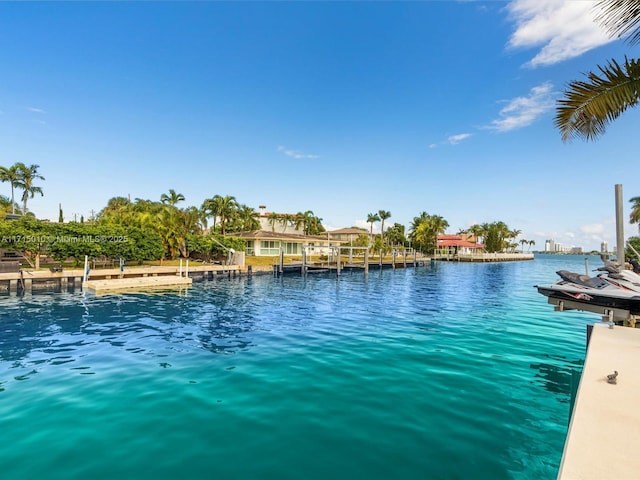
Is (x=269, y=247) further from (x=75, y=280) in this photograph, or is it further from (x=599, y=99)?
(x=599, y=99)

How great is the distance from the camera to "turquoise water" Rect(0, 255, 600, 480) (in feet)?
16.9

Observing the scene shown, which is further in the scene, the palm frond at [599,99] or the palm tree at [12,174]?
the palm tree at [12,174]

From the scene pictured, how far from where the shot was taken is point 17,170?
5694cm

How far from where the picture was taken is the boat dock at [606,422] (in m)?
2.74

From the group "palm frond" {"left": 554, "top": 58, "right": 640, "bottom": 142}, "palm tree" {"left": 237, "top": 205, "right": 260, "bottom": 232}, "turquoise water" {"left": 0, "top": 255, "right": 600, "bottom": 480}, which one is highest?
"palm tree" {"left": 237, "top": 205, "right": 260, "bottom": 232}

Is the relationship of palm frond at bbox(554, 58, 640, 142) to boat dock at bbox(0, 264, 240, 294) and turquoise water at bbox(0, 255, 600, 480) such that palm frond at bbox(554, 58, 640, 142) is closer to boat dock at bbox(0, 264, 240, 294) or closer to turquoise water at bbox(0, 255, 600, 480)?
turquoise water at bbox(0, 255, 600, 480)

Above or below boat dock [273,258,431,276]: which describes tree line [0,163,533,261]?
above

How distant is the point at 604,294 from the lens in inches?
391

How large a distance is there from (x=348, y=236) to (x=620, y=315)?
74777mm

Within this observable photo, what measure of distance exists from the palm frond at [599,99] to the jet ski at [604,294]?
4821mm

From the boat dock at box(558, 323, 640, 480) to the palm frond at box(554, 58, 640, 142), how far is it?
17.2 ft

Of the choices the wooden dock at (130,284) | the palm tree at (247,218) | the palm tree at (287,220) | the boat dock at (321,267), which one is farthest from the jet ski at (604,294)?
the palm tree at (287,220)

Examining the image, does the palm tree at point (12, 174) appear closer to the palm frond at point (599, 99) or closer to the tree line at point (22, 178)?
the tree line at point (22, 178)

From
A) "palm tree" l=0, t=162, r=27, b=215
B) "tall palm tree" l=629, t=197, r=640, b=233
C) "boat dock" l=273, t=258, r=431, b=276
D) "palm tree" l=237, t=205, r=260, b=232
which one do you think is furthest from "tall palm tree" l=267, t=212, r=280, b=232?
"tall palm tree" l=629, t=197, r=640, b=233
